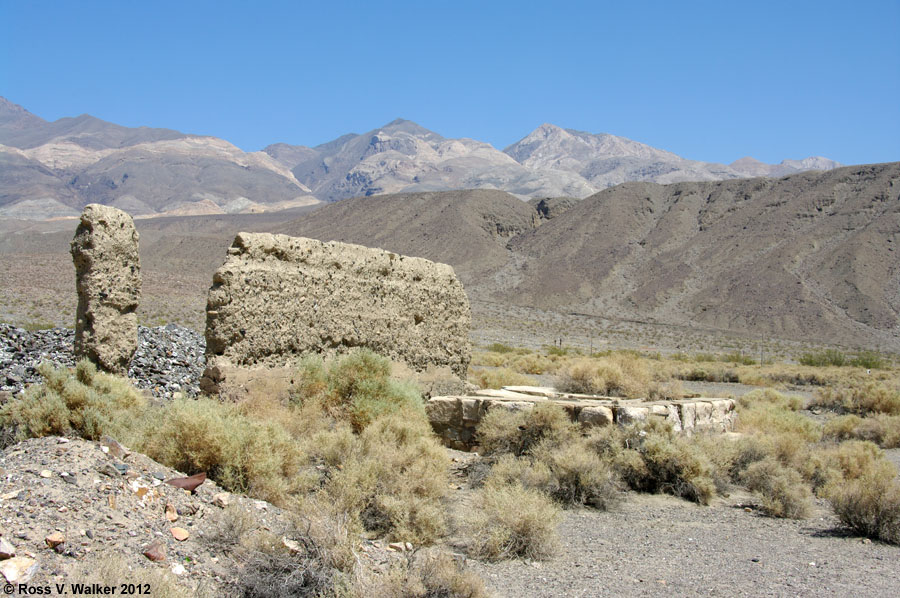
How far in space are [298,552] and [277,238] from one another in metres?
6.82

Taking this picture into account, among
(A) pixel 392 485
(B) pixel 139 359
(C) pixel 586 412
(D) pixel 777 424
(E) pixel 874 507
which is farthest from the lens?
(B) pixel 139 359

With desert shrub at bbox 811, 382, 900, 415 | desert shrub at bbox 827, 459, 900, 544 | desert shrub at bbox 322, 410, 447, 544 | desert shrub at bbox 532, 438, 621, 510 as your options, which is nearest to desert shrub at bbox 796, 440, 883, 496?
desert shrub at bbox 827, 459, 900, 544

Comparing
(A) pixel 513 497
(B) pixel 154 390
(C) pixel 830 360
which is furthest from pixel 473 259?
(A) pixel 513 497

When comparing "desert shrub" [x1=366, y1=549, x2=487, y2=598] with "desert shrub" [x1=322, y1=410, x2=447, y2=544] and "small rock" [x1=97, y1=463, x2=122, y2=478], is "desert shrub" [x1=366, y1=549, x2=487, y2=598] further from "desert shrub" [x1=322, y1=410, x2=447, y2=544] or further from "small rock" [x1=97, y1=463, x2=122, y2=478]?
"small rock" [x1=97, y1=463, x2=122, y2=478]

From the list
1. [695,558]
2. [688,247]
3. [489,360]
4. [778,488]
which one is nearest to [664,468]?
[778,488]

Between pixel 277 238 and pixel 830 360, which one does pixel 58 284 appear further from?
pixel 830 360

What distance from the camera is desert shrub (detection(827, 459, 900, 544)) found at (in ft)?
22.2

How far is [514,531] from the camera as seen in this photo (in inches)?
235

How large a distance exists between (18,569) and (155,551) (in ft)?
2.83

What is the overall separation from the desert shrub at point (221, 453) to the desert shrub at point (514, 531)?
1848 mm

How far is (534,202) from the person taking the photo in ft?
322

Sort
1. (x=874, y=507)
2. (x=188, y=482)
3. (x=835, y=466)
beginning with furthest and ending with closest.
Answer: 1. (x=835, y=466)
2. (x=874, y=507)
3. (x=188, y=482)

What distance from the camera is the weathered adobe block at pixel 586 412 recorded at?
9648 millimetres

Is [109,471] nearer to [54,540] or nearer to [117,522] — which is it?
[117,522]
